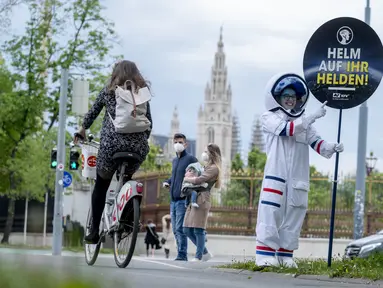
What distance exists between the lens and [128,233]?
809 cm

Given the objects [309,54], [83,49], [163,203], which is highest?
[83,49]

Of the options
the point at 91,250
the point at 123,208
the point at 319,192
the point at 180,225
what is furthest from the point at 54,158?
the point at 123,208

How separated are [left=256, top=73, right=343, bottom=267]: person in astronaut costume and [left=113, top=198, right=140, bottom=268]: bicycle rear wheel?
47.4 inches

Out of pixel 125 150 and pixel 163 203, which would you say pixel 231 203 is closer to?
pixel 163 203

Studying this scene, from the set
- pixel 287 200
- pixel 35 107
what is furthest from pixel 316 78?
pixel 35 107

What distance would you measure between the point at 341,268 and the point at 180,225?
606 cm

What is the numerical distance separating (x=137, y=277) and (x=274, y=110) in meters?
2.43

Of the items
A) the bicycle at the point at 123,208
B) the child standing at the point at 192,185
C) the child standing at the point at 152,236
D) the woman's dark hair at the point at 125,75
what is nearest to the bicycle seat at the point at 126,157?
the bicycle at the point at 123,208

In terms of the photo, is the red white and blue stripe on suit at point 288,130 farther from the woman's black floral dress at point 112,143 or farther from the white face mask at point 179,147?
the white face mask at point 179,147

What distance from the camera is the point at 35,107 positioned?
40219 millimetres

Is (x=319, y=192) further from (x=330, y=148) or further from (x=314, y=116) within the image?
(x=314, y=116)

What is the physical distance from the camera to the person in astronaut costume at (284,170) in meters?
8.56

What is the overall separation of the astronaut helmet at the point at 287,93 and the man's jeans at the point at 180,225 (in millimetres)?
5184

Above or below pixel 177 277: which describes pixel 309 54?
above
